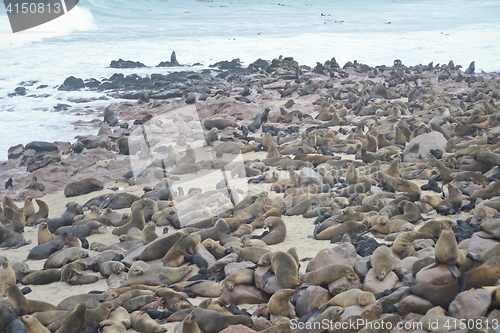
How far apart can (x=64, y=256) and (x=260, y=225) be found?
2.86 m

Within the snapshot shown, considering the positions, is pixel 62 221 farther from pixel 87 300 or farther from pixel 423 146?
pixel 423 146

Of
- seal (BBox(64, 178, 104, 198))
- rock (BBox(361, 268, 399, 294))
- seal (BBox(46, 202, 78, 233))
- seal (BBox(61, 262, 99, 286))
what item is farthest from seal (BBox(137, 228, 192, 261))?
seal (BBox(64, 178, 104, 198))

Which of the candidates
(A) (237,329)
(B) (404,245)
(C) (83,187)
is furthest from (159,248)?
(C) (83,187)

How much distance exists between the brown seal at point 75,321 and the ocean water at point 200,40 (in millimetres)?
10233

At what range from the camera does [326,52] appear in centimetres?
3300

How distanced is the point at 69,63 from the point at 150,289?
1112 inches

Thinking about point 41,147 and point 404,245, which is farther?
point 41,147

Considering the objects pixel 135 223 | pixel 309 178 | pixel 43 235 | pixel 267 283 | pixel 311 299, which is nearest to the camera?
pixel 311 299

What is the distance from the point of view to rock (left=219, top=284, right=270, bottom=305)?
412 centimetres

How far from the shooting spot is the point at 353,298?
3.50 meters

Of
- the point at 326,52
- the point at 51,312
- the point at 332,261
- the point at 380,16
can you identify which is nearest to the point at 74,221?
the point at 51,312

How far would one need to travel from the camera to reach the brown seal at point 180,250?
16.3ft

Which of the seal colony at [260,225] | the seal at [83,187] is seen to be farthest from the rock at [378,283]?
the seal at [83,187]

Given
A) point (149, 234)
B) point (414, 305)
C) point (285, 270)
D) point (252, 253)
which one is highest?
point (414, 305)
